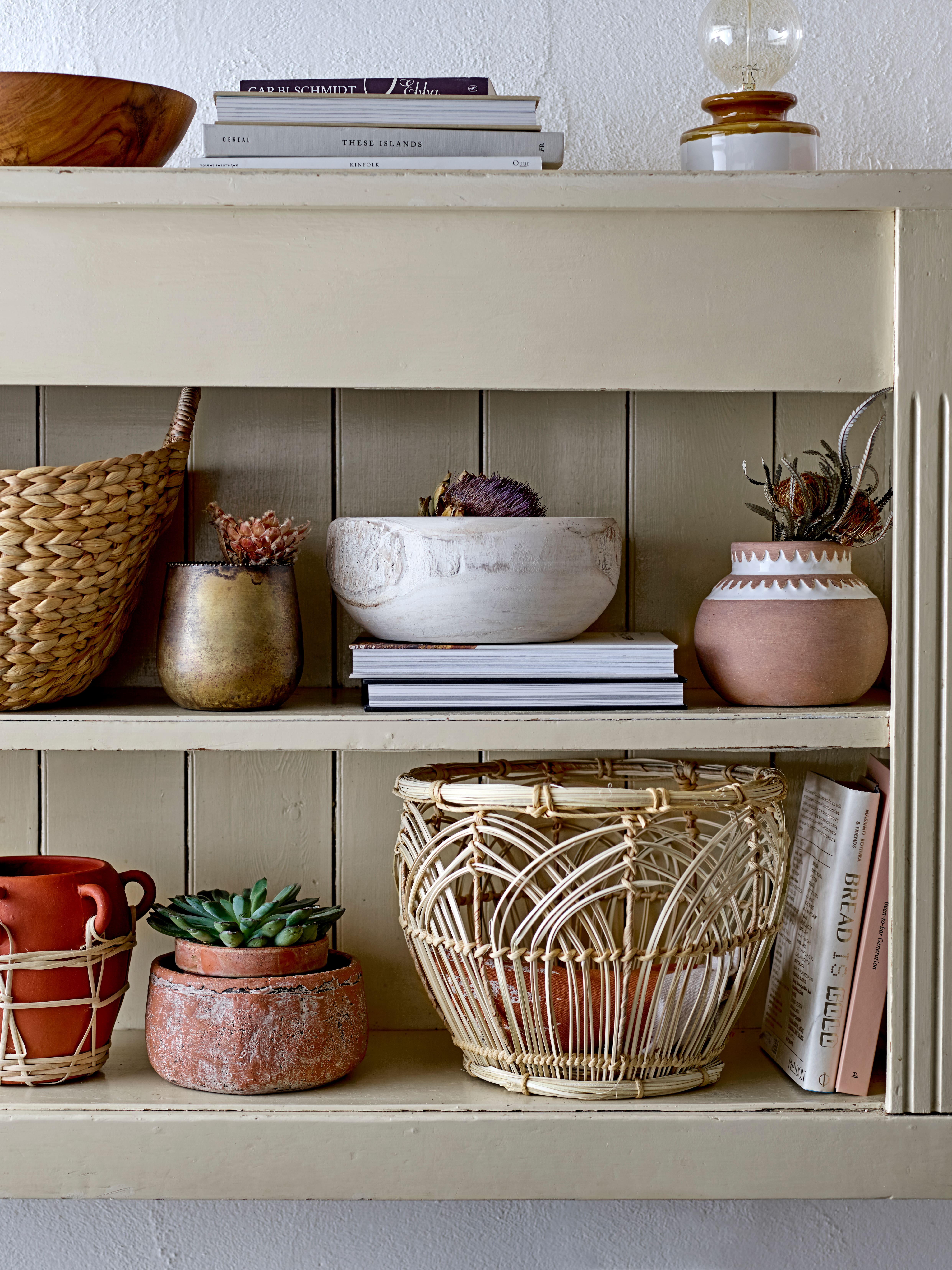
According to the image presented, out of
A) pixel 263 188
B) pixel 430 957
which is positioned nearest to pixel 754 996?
pixel 430 957

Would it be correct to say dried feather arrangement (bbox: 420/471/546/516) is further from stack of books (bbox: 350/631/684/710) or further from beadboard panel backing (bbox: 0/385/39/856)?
beadboard panel backing (bbox: 0/385/39/856)

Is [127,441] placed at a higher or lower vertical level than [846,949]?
higher

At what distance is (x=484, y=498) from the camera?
954 millimetres

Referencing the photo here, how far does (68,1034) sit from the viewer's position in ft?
3.07

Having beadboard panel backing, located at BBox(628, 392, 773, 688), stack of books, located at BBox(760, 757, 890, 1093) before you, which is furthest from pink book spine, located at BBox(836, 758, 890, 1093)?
beadboard panel backing, located at BBox(628, 392, 773, 688)

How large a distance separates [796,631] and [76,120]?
0.64 metres

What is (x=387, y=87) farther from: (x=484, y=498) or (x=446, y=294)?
(x=484, y=498)

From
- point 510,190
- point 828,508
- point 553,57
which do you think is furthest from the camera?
point 553,57

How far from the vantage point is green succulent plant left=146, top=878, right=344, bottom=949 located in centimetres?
94

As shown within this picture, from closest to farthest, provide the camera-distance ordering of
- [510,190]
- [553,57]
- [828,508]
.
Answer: [510,190] < [828,508] < [553,57]

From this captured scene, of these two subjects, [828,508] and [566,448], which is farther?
[566,448]

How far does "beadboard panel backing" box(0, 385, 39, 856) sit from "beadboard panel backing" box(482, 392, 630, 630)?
1.33ft

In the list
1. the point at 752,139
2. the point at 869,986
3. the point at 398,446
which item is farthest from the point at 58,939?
the point at 752,139

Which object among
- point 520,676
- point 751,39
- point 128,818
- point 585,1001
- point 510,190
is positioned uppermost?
point 751,39
